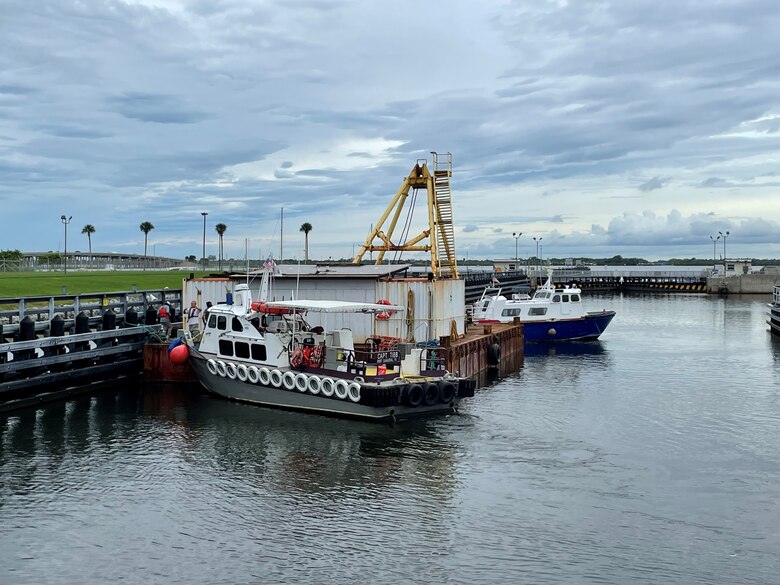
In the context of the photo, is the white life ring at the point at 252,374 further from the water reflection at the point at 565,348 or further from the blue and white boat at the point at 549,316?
the blue and white boat at the point at 549,316

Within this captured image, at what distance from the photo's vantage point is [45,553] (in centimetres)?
1551

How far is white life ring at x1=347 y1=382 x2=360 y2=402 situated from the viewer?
25516 mm

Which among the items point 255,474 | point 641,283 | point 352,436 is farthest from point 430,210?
point 641,283

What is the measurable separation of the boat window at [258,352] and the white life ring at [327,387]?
10.7 feet

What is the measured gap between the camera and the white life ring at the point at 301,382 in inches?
1051

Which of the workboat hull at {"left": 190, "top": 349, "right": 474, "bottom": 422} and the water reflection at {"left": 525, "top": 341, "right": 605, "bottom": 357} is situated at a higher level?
the workboat hull at {"left": 190, "top": 349, "right": 474, "bottom": 422}

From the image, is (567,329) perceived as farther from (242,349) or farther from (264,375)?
(264,375)

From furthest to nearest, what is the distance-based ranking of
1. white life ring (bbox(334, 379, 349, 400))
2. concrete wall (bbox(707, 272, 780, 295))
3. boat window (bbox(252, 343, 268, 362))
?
concrete wall (bbox(707, 272, 780, 295))
boat window (bbox(252, 343, 268, 362))
white life ring (bbox(334, 379, 349, 400))

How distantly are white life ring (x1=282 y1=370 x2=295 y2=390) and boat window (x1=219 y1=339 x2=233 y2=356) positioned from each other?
3.45 metres

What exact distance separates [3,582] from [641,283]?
422 feet

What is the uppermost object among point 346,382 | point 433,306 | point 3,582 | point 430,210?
point 430,210

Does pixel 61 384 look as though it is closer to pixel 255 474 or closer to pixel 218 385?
pixel 218 385

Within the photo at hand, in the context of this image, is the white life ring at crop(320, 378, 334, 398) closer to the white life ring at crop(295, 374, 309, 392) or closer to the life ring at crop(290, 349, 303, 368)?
the white life ring at crop(295, 374, 309, 392)

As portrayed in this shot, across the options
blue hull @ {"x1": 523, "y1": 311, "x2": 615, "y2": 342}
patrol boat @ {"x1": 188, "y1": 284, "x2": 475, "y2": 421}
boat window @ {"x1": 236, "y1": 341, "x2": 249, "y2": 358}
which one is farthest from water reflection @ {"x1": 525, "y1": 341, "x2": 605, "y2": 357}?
boat window @ {"x1": 236, "y1": 341, "x2": 249, "y2": 358}
